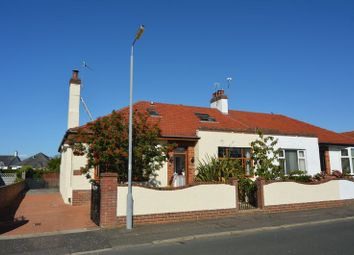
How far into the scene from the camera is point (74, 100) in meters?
18.1

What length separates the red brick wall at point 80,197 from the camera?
586 inches

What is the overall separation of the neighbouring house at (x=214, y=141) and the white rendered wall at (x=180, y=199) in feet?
10.5

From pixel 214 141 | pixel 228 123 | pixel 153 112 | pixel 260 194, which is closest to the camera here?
pixel 260 194

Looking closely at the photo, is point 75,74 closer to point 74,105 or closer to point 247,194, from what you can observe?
point 74,105

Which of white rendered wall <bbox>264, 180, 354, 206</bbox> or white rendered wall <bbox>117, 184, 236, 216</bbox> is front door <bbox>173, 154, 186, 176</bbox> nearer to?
white rendered wall <bbox>117, 184, 236, 216</bbox>

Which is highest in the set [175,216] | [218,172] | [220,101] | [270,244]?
[220,101]

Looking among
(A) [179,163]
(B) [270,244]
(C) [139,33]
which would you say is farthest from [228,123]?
(B) [270,244]

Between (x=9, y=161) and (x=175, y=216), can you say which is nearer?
(x=175, y=216)

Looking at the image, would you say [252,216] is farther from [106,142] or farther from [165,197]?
[106,142]

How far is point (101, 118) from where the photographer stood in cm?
1256

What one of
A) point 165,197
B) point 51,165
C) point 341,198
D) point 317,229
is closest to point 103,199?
point 165,197

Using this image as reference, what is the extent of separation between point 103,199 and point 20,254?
320cm

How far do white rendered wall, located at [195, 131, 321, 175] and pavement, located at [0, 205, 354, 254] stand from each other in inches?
195

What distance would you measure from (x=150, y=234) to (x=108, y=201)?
1.88 m
